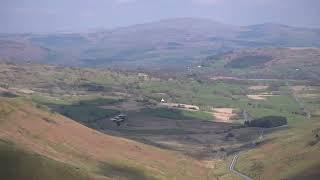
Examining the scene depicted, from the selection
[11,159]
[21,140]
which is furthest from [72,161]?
[11,159]

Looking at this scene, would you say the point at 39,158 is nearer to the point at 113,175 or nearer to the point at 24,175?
the point at 24,175

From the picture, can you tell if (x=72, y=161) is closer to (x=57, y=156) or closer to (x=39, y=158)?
(x=57, y=156)

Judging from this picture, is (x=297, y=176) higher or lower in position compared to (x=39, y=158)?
lower

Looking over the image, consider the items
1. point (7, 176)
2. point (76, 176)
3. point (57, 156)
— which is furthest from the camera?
point (57, 156)

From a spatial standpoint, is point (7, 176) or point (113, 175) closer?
point (7, 176)

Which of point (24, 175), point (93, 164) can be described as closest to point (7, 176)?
point (24, 175)

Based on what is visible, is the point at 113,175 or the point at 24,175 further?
the point at 113,175

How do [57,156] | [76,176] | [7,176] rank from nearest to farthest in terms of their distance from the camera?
1. [7,176]
2. [76,176]
3. [57,156]

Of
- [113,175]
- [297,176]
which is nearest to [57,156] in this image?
[113,175]

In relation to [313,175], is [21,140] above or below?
above
